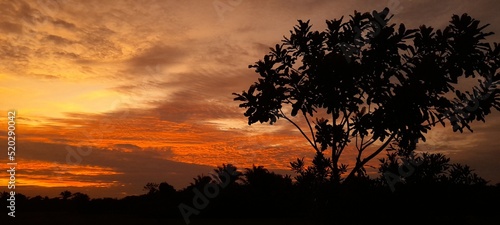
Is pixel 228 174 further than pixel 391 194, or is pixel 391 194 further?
pixel 228 174

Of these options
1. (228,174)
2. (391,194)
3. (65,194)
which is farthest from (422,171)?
(65,194)

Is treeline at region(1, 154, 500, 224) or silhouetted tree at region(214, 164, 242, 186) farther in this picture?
silhouetted tree at region(214, 164, 242, 186)

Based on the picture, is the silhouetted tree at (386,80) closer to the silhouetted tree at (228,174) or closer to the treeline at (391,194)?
the treeline at (391,194)

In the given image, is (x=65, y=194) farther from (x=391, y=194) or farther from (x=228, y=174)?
(x=391, y=194)

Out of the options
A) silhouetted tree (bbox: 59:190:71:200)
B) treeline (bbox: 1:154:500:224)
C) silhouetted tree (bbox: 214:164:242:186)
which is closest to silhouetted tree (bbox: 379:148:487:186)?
treeline (bbox: 1:154:500:224)

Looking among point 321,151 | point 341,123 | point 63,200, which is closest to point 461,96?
point 341,123

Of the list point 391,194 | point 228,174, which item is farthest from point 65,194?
point 391,194

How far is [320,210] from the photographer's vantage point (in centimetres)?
1566

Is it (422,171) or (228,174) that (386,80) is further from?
(228,174)

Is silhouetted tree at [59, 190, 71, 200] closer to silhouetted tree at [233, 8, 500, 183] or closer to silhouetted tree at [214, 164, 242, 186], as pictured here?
silhouetted tree at [214, 164, 242, 186]

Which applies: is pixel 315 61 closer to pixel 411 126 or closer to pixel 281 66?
pixel 281 66

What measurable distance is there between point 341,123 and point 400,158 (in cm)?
339

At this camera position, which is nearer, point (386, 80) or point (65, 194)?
point (386, 80)

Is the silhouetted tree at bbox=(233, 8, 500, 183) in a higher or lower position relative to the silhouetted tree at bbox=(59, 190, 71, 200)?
higher
